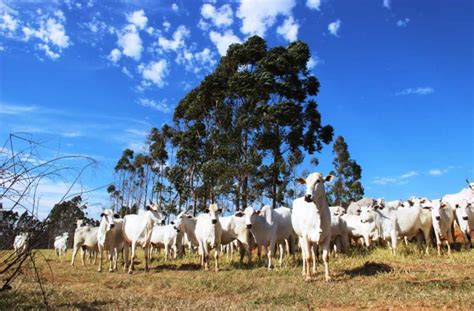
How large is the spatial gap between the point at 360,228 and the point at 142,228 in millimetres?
8758

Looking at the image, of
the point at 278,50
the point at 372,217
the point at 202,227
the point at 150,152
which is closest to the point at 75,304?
the point at 202,227

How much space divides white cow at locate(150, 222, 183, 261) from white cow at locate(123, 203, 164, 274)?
4041mm

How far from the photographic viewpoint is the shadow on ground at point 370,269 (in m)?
10.8

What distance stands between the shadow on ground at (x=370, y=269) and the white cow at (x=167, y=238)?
1116 cm

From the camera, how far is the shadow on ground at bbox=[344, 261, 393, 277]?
427 inches

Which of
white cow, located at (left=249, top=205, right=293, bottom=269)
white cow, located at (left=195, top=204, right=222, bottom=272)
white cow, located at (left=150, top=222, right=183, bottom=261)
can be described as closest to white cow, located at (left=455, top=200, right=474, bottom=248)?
white cow, located at (left=249, top=205, right=293, bottom=269)

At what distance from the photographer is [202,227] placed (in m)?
16.5

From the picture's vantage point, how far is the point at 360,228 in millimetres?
17281

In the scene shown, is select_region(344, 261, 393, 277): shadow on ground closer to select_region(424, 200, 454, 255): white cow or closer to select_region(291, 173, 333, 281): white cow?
select_region(291, 173, 333, 281): white cow

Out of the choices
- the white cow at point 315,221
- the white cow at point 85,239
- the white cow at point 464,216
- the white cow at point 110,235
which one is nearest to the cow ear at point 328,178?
the white cow at point 315,221

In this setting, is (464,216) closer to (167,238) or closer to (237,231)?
(237,231)

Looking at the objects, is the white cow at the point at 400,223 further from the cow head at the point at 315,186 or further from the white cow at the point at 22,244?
the white cow at the point at 22,244

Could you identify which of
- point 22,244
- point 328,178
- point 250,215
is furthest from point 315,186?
point 22,244

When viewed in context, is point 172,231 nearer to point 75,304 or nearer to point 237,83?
point 237,83
